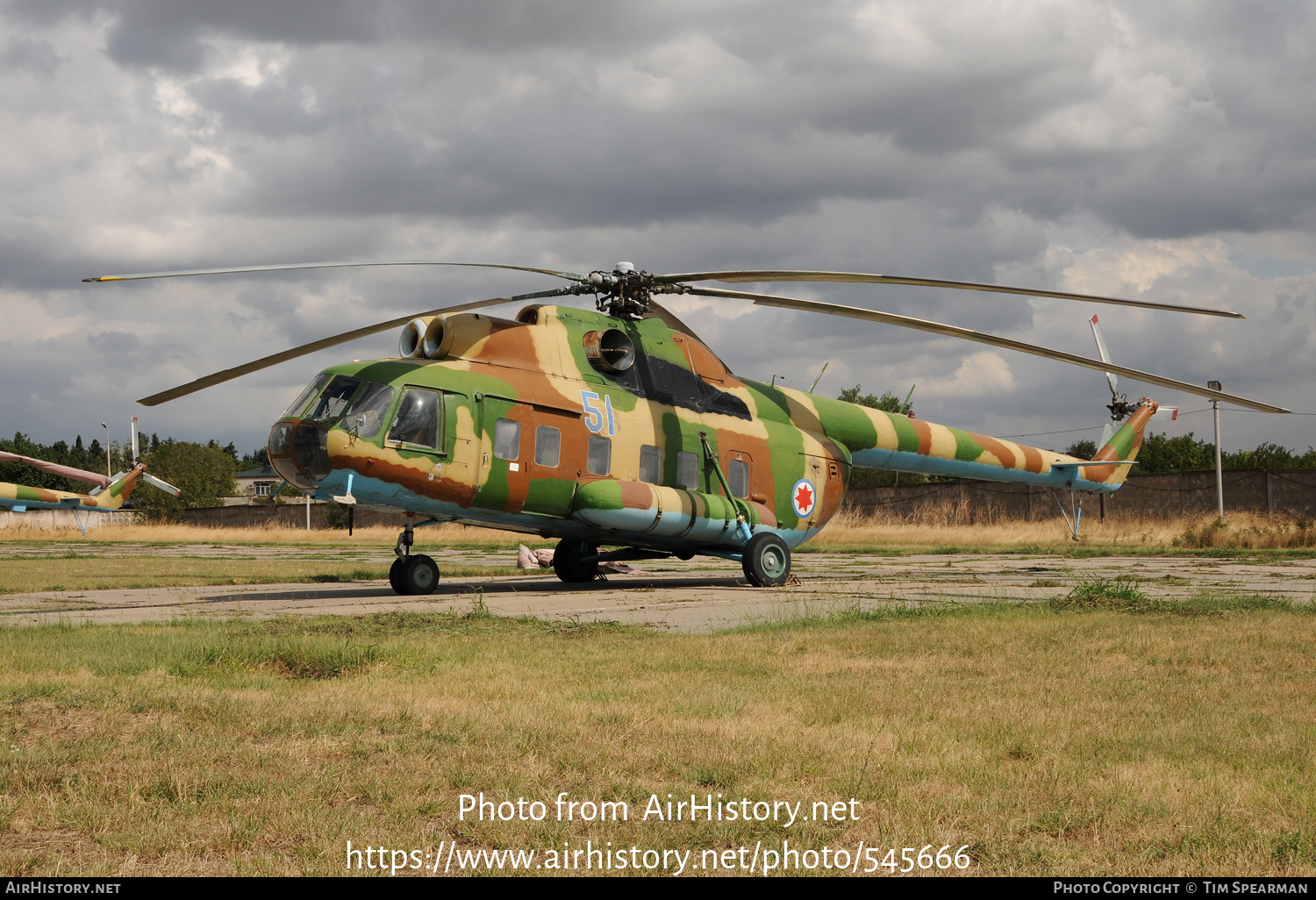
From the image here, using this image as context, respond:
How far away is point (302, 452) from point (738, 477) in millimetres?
7159

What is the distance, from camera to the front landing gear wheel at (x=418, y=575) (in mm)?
14836

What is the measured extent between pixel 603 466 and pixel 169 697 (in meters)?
9.96

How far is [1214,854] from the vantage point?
11.3 feet

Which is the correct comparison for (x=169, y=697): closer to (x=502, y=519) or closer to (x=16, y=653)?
(x=16, y=653)

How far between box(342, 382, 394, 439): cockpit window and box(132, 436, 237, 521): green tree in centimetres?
6010

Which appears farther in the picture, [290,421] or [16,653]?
[290,421]

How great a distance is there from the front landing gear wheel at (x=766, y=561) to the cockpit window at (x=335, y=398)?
6.77 m

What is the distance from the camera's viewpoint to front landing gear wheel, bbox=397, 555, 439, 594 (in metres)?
14.8

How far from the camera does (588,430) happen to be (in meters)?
15.3

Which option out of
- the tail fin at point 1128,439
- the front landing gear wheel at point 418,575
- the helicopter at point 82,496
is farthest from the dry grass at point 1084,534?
the helicopter at point 82,496

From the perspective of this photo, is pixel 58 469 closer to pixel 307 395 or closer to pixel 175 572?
pixel 175 572

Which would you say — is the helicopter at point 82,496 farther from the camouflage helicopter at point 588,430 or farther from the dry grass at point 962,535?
the camouflage helicopter at point 588,430

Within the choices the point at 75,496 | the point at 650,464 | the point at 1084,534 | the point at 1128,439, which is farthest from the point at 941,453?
the point at 75,496

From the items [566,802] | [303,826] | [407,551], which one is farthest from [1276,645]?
[407,551]
